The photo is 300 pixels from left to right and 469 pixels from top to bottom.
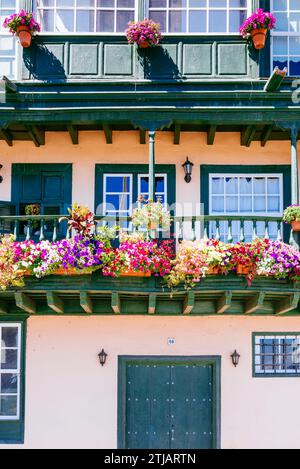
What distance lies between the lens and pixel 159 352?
45.0 ft

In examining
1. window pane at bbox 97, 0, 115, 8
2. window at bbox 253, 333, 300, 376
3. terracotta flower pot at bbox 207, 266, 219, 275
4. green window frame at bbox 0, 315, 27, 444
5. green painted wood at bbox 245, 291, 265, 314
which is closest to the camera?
terracotta flower pot at bbox 207, 266, 219, 275

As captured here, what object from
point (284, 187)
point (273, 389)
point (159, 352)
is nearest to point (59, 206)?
point (159, 352)

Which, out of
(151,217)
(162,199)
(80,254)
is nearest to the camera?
(80,254)

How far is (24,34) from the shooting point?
1340cm

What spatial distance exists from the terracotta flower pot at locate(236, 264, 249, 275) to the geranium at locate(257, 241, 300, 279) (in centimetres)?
20

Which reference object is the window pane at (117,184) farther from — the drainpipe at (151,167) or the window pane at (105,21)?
the window pane at (105,21)

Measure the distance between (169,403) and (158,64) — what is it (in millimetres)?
6498

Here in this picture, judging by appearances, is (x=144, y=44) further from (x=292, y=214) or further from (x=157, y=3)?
(x=292, y=214)

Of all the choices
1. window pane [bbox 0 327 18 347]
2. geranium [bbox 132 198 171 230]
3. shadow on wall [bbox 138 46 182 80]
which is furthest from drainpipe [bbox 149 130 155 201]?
window pane [bbox 0 327 18 347]

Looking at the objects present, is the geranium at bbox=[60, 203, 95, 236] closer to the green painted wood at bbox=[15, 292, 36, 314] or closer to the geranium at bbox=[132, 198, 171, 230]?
the geranium at bbox=[132, 198, 171, 230]

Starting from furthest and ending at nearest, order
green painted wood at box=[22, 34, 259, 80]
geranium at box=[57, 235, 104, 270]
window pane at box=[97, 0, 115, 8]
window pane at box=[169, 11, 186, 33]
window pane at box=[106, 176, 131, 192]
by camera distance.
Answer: window pane at box=[106, 176, 131, 192] < window pane at box=[97, 0, 115, 8] < window pane at box=[169, 11, 186, 33] < green painted wood at box=[22, 34, 259, 80] < geranium at box=[57, 235, 104, 270]

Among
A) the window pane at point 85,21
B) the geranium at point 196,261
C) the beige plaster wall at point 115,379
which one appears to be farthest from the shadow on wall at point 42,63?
the beige plaster wall at point 115,379

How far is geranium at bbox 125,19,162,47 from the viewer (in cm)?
1336

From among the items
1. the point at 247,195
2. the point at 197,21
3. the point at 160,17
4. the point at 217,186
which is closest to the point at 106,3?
the point at 160,17
